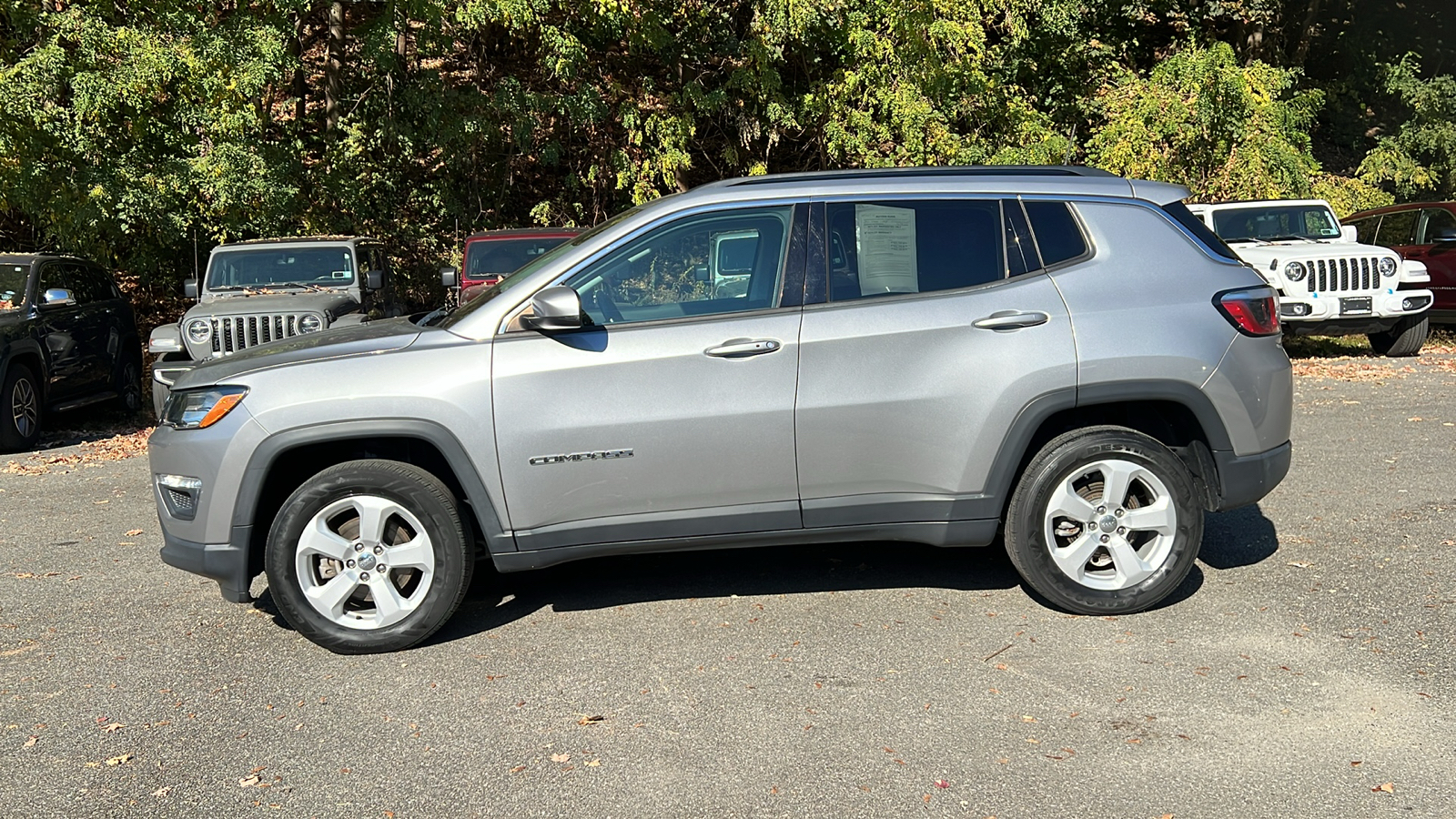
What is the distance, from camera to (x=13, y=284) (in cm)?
1137

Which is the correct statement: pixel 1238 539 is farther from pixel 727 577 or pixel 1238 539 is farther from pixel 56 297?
pixel 56 297

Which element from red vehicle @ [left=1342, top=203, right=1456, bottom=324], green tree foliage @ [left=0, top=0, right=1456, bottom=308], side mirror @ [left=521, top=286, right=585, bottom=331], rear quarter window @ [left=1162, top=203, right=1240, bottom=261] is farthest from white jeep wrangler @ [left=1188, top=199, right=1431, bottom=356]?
side mirror @ [left=521, top=286, right=585, bottom=331]

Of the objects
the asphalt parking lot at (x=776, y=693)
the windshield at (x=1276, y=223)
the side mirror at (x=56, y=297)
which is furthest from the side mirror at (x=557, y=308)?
the windshield at (x=1276, y=223)

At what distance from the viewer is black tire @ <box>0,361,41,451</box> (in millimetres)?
10719

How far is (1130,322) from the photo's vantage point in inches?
201

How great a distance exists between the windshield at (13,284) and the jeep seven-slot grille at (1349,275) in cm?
1323

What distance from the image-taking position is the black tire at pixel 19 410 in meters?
10.7

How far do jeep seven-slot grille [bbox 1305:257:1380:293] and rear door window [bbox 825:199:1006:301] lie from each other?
991cm

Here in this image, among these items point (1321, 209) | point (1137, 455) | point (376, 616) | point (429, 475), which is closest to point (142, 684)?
point (376, 616)

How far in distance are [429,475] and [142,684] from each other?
4.46ft

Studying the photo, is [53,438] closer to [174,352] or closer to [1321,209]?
[174,352]

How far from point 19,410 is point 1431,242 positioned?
15960 millimetres

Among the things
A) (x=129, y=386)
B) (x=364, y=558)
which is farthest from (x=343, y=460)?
(x=129, y=386)

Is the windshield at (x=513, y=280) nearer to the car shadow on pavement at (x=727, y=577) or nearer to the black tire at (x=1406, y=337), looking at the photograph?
the car shadow on pavement at (x=727, y=577)
